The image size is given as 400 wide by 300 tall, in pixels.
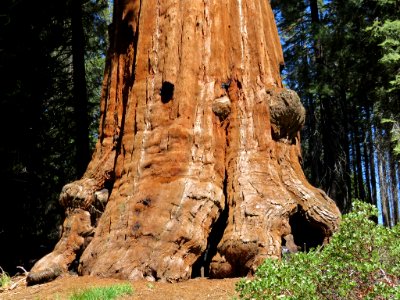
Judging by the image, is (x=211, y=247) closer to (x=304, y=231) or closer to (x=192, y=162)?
(x=192, y=162)

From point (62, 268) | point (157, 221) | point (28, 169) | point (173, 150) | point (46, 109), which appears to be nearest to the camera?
point (157, 221)

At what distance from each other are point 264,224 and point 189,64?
2384mm

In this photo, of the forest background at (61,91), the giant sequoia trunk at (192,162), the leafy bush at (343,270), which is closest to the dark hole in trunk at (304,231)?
the giant sequoia trunk at (192,162)

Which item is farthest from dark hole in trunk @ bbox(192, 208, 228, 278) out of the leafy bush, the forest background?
the forest background

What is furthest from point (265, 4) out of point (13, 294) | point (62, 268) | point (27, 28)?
point (27, 28)

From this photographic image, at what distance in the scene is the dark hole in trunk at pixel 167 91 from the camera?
6.70 meters

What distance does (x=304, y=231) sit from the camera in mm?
7117

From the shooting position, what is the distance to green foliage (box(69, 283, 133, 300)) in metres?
4.64

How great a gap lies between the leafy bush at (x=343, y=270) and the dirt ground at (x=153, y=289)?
143 centimetres

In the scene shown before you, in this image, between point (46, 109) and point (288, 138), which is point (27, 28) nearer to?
point (46, 109)

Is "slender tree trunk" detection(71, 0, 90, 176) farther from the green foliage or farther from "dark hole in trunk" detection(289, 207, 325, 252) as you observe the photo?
the green foliage

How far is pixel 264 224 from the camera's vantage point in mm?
5867

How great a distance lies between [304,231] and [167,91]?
9.13 ft

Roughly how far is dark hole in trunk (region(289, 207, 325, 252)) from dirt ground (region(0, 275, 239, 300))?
1.61 meters
